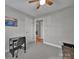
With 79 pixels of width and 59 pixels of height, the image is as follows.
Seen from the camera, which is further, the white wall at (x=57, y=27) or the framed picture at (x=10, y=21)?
the white wall at (x=57, y=27)

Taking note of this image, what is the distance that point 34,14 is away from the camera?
2.40m

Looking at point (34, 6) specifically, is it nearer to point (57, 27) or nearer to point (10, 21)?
point (10, 21)

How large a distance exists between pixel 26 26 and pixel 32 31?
20 cm

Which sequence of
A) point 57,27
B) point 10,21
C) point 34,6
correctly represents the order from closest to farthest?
point 10,21 → point 34,6 → point 57,27

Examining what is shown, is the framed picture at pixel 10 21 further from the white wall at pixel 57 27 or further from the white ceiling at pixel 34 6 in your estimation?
the white wall at pixel 57 27

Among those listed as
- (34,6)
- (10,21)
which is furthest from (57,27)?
(10,21)

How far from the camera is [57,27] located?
3.24 meters

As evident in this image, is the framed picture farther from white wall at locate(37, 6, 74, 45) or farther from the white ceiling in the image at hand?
white wall at locate(37, 6, 74, 45)

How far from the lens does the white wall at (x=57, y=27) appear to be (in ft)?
9.13

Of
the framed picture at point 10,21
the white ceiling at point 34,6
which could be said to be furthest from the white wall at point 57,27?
the framed picture at point 10,21

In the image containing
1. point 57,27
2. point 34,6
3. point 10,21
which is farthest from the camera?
point 57,27
